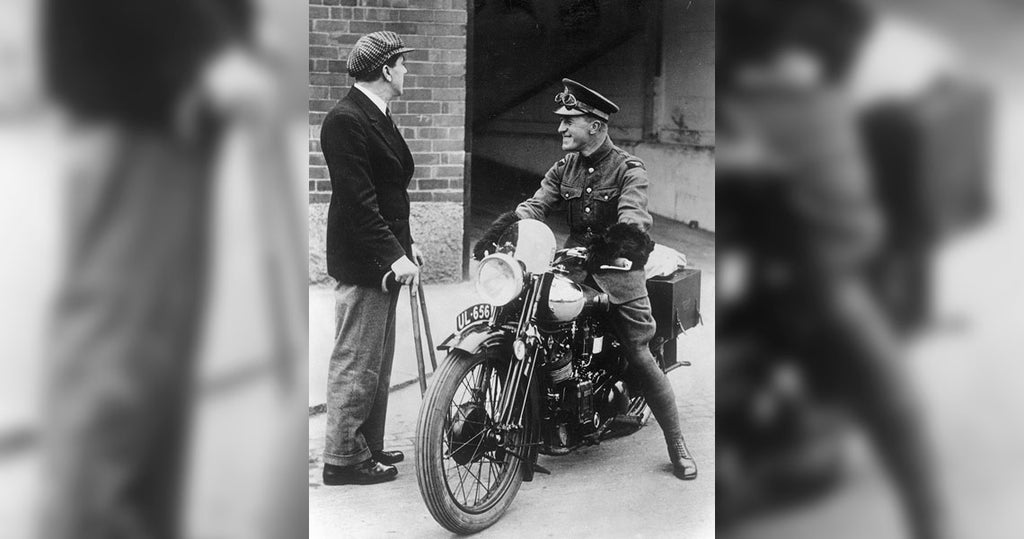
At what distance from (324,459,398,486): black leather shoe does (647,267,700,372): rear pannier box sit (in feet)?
4.27

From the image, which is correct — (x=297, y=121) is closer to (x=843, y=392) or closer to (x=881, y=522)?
(x=843, y=392)

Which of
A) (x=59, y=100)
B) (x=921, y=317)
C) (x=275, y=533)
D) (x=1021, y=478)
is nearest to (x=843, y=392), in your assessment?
(x=921, y=317)

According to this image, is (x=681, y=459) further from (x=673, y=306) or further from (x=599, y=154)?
(x=599, y=154)

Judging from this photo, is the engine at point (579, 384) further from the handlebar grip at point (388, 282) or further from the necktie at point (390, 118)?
the necktie at point (390, 118)

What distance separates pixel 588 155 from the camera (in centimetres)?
432

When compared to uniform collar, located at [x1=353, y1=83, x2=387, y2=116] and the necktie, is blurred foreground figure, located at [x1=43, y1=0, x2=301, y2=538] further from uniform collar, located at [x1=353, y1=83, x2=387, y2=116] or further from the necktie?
the necktie

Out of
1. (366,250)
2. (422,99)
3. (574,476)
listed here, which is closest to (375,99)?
(422,99)

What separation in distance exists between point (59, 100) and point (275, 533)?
2046mm

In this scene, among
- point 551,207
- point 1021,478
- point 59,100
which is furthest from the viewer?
point 1021,478

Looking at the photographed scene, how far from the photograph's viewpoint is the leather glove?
425 centimetres

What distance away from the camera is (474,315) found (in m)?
4.18

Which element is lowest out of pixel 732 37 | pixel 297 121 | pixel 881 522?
pixel 881 522

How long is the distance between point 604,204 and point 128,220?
203cm

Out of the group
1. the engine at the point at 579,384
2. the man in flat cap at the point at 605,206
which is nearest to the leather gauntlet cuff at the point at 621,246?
the man in flat cap at the point at 605,206
